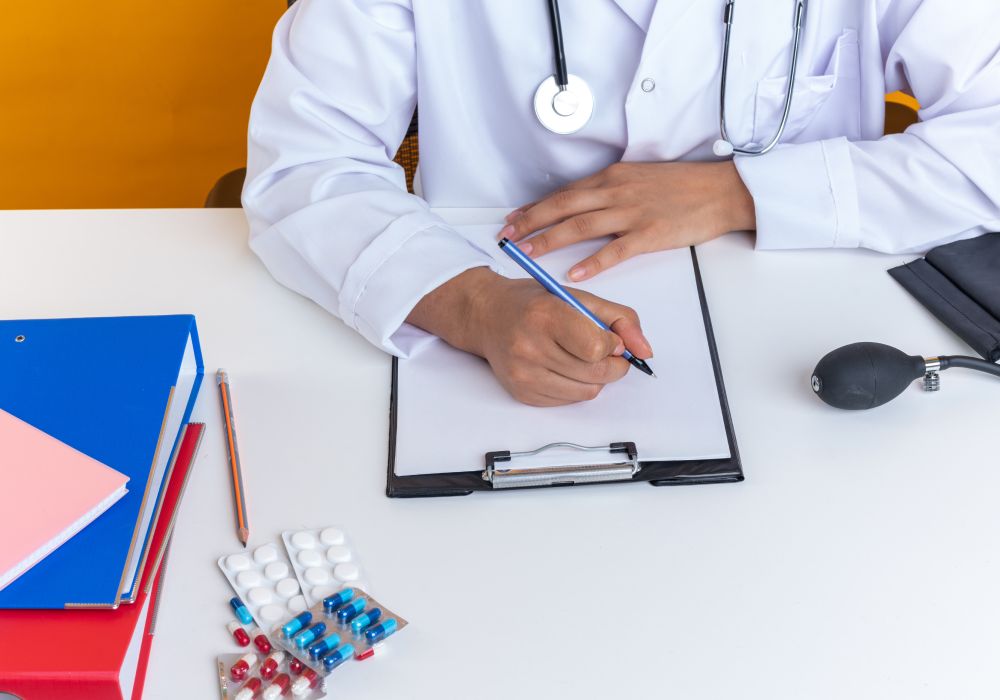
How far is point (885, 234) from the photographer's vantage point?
3.60 ft

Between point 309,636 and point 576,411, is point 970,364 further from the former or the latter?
point 309,636

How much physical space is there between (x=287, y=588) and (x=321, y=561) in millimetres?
35

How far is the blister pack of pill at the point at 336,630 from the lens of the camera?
70cm

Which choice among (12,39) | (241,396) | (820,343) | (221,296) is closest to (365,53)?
(221,296)

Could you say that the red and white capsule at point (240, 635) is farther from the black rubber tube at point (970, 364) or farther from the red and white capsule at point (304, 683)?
the black rubber tube at point (970, 364)

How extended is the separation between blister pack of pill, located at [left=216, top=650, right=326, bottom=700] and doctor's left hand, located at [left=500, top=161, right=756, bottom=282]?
52 cm

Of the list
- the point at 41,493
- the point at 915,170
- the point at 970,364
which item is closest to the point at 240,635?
the point at 41,493

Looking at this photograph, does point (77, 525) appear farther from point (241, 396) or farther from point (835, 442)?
point (835, 442)

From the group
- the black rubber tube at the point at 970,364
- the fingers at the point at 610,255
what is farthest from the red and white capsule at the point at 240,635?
the black rubber tube at the point at 970,364

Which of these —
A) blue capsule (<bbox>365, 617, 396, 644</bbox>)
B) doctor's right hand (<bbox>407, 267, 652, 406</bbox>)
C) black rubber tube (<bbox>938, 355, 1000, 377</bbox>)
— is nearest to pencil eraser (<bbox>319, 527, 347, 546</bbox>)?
blue capsule (<bbox>365, 617, 396, 644</bbox>)

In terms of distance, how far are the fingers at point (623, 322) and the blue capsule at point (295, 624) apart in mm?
369


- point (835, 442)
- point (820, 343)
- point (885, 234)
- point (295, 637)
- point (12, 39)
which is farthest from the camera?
point (12, 39)

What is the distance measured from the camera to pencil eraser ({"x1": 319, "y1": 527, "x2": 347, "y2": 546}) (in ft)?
2.62

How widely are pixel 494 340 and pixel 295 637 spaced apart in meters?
0.34
